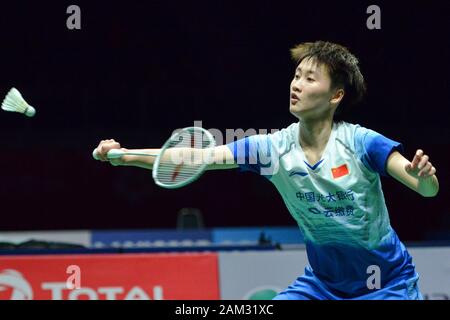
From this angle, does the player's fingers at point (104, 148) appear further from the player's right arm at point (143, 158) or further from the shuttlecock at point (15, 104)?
the shuttlecock at point (15, 104)

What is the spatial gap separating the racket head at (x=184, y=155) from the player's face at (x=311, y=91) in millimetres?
488

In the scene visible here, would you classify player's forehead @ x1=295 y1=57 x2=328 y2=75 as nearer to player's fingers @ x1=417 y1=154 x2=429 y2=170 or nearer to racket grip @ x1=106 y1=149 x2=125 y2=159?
player's fingers @ x1=417 y1=154 x2=429 y2=170

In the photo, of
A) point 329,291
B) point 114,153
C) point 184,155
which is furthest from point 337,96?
point 114,153

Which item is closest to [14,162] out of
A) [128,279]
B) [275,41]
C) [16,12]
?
[16,12]

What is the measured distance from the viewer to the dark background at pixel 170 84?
8.98m

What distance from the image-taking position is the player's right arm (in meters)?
4.80

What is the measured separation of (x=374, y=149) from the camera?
15.5 feet

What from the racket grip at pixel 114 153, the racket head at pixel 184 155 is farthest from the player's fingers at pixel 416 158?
the racket grip at pixel 114 153

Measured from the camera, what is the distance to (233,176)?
10758mm

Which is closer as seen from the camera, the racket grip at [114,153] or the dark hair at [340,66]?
the racket grip at [114,153]

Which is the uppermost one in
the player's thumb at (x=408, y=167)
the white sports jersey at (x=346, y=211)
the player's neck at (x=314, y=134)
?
the player's neck at (x=314, y=134)

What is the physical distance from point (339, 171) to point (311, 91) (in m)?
0.45

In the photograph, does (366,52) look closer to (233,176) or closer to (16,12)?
(233,176)

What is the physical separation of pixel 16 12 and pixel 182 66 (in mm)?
1680
